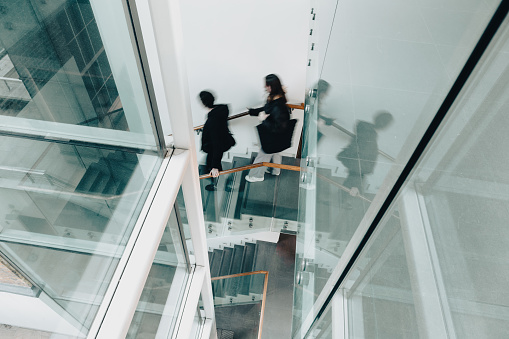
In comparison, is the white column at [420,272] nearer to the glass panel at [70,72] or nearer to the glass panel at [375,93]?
the glass panel at [375,93]

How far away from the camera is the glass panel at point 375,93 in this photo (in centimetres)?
99

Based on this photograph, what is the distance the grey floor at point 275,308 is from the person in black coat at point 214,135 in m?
2.73

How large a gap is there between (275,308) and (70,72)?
21.8ft

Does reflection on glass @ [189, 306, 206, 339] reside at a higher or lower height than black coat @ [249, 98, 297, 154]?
lower

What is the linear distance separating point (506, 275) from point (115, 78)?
2.03m

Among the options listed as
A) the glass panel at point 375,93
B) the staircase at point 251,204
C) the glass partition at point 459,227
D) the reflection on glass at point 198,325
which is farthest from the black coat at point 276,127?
the glass partition at point 459,227

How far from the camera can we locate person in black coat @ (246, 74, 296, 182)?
17.9 feet

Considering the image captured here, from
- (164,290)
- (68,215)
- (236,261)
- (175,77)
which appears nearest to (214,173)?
(164,290)

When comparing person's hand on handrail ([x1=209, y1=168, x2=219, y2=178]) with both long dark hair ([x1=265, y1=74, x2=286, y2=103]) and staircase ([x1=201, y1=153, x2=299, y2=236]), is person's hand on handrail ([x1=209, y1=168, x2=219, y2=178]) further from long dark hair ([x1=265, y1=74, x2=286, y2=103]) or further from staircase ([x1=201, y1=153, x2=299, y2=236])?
long dark hair ([x1=265, y1=74, x2=286, y2=103])

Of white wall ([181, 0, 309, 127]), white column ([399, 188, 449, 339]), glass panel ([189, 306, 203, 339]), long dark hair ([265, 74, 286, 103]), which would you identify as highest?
white wall ([181, 0, 309, 127])

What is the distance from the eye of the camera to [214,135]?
5535mm

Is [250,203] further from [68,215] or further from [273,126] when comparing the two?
[68,215]

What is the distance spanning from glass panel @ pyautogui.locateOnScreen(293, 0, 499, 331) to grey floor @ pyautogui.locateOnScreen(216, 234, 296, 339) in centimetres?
455

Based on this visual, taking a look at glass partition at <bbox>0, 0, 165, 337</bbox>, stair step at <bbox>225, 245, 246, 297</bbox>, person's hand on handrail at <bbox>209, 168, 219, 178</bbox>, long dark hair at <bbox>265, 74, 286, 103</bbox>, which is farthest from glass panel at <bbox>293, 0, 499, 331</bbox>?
stair step at <bbox>225, 245, 246, 297</bbox>
